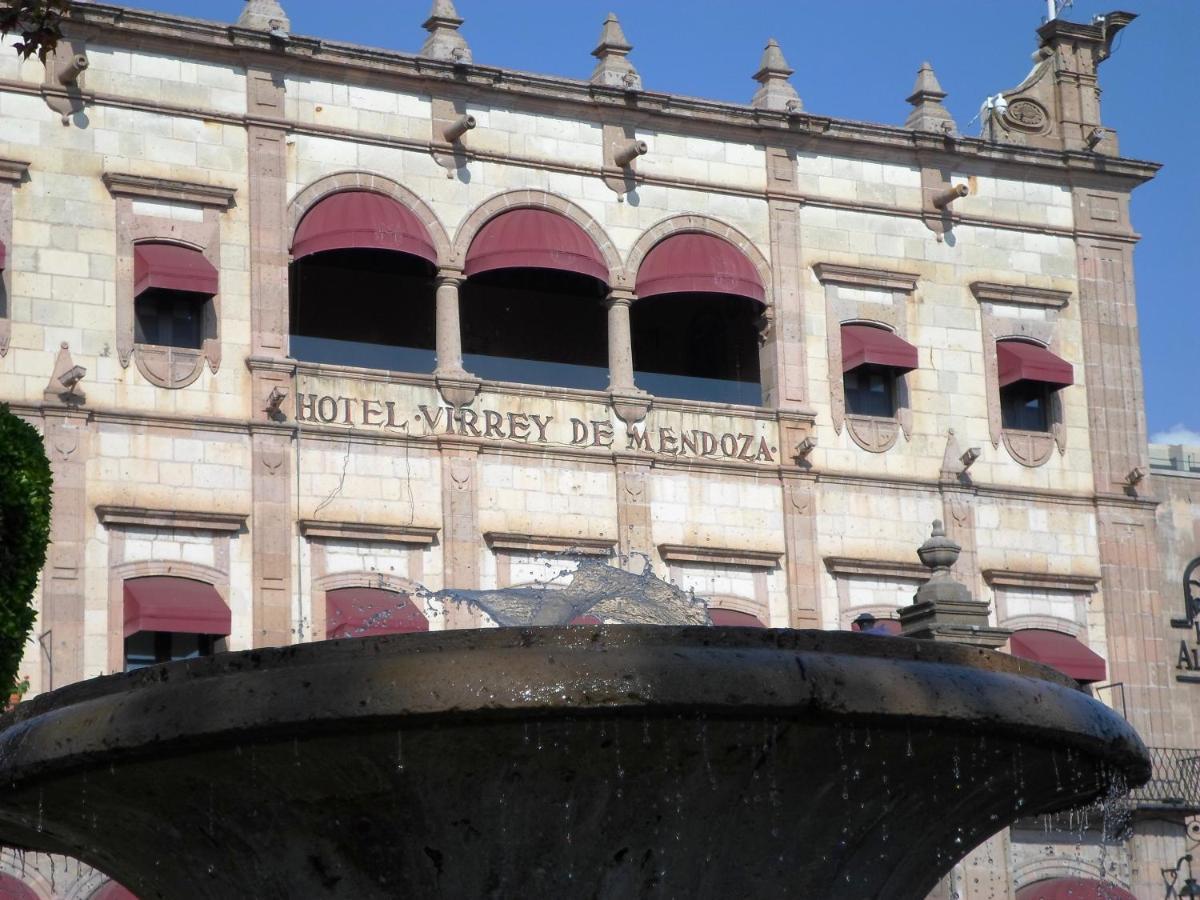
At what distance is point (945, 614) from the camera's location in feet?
75.5

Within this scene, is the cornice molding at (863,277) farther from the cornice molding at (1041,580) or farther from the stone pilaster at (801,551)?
the cornice molding at (1041,580)

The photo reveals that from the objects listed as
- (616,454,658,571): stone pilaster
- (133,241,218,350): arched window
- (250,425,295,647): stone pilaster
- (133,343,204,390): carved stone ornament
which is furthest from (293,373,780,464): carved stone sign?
(133,241,218,350): arched window

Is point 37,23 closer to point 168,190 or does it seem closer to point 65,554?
point 65,554

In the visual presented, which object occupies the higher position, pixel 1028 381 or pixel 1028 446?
pixel 1028 381

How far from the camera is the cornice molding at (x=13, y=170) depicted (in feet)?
83.8

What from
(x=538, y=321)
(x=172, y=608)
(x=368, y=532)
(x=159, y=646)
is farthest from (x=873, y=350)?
(x=159, y=646)

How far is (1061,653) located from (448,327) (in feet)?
28.6

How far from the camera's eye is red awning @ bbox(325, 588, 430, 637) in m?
25.3

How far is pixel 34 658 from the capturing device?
24562 millimetres

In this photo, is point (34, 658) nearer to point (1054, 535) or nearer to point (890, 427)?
point (890, 427)

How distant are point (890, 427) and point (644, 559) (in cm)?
415

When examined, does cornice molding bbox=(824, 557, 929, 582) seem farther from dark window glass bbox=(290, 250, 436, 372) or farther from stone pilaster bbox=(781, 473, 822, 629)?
dark window glass bbox=(290, 250, 436, 372)

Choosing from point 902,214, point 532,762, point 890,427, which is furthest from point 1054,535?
point 532,762

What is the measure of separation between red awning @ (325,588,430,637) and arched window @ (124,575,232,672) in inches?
48.9
